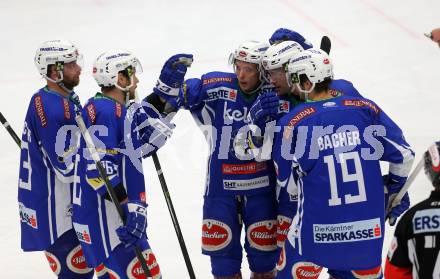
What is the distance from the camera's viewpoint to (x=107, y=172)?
4.60m

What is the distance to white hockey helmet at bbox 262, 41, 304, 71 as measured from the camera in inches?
191

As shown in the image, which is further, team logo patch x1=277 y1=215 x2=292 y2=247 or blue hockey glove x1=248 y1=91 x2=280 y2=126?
team logo patch x1=277 y1=215 x2=292 y2=247

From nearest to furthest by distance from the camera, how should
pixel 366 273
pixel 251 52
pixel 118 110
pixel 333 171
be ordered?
pixel 333 171 → pixel 366 273 → pixel 118 110 → pixel 251 52

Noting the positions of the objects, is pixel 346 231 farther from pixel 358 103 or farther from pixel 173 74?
pixel 173 74

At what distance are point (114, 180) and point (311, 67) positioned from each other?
3.97ft

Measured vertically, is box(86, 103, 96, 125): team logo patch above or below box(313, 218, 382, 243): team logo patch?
above

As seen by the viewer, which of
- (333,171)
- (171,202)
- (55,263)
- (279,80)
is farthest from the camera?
(171,202)

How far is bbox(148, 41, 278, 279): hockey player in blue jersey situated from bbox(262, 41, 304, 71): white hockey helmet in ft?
0.54

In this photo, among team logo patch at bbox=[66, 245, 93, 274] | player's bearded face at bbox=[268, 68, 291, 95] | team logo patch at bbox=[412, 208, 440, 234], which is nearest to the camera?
team logo patch at bbox=[412, 208, 440, 234]

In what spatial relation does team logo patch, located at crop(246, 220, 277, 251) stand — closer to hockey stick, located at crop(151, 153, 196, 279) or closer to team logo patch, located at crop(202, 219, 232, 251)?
team logo patch, located at crop(202, 219, 232, 251)

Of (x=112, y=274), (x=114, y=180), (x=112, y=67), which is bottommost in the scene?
(x=112, y=274)

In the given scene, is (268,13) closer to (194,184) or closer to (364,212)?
(194,184)

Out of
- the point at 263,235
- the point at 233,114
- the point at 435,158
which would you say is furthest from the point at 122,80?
Result: the point at 435,158

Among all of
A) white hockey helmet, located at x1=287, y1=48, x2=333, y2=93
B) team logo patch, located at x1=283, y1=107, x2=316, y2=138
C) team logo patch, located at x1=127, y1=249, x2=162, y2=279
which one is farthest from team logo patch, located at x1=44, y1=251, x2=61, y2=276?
white hockey helmet, located at x1=287, y1=48, x2=333, y2=93
